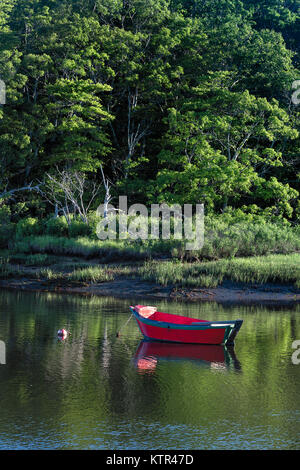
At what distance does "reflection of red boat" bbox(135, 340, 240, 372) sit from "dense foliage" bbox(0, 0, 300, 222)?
1001 inches

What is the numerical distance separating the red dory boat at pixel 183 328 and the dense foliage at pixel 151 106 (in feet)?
80.5

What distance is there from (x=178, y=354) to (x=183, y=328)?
1.06 meters

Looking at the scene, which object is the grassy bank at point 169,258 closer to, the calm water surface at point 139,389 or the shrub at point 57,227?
the shrub at point 57,227

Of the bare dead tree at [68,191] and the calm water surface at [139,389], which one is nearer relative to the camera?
the calm water surface at [139,389]

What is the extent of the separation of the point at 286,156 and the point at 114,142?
14407 millimetres

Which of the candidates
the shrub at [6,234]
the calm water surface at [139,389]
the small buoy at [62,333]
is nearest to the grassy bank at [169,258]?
the shrub at [6,234]

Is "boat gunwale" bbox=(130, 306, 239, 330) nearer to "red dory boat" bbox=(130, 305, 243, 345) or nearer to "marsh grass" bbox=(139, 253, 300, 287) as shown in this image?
"red dory boat" bbox=(130, 305, 243, 345)

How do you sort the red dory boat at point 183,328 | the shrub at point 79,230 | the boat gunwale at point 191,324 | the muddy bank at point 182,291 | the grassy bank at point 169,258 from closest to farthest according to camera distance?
the boat gunwale at point 191,324
the red dory boat at point 183,328
the muddy bank at point 182,291
the grassy bank at point 169,258
the shrub at point 79,230

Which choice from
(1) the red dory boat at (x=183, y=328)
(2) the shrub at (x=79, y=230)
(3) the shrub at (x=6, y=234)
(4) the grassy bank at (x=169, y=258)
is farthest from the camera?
(3) the shrub at (x=6, y=234)

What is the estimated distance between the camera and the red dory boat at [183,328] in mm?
18562

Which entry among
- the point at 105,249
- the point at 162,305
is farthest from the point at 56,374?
the point at 105,249

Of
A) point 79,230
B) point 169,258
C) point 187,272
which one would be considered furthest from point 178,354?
point 79,230

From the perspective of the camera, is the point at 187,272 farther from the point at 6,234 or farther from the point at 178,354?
the point at 6,234

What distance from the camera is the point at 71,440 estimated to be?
1066 cm
